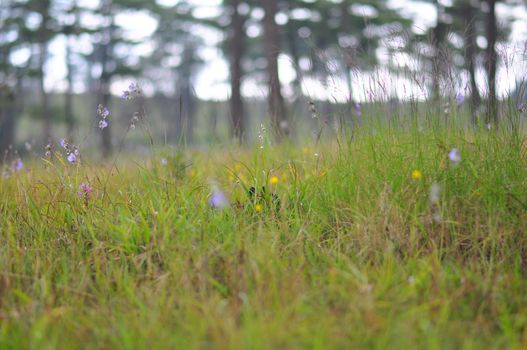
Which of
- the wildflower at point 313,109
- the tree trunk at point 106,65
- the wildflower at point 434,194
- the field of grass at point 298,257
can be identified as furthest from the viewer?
the tree trunk at point 106,65

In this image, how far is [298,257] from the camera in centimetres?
199

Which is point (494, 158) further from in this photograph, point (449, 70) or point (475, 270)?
point (475, 270)

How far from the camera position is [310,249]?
2.12 m

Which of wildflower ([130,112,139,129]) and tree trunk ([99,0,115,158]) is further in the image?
tree trunk ([99,0,115,158])

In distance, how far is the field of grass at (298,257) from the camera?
1.53 m

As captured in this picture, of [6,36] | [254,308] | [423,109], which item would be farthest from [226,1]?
[254,308]

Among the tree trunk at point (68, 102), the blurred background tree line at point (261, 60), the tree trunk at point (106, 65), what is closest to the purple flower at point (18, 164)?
the blurred background tree line at point (261, 60)

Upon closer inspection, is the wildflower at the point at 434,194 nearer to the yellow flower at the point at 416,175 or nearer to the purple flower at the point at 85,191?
the yellow flower at the point at 416,175

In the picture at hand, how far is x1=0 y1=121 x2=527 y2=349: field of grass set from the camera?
5.00 feet

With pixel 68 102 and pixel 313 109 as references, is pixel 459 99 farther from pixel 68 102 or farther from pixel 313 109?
pixel 68 102

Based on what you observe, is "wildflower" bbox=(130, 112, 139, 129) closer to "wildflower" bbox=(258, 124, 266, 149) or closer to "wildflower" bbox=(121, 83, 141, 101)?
"wildflower" bbox=(121, 83, 141, 101)

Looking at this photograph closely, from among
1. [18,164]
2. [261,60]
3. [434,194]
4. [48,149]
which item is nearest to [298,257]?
[434,194]

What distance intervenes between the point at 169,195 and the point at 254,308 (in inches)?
41.0

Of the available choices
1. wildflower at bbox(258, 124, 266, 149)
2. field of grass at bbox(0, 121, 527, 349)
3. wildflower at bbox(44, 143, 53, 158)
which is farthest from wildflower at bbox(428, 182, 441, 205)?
wildflower at bbox(44, 143, 53, 158)
